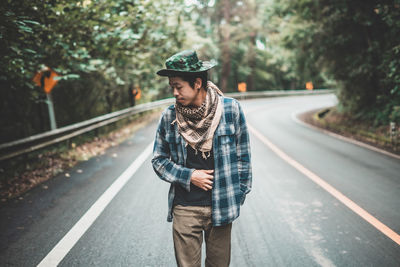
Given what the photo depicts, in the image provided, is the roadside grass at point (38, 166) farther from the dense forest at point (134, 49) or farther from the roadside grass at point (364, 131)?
the roadside grass at point (364, 131)

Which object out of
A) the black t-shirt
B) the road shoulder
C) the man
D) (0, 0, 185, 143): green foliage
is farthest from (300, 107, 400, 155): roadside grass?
the black t-shirt

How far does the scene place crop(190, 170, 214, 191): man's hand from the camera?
2.10 m

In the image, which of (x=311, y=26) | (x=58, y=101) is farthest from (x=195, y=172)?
(x=58, y=101)

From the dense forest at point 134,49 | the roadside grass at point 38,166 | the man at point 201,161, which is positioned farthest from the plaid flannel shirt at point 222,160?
the roadside grass at point 38,166

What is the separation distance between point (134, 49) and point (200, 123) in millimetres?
7164

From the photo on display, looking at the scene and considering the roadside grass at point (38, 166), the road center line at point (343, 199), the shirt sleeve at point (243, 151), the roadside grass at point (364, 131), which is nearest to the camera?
the shirt sleeve at point (243, 151)

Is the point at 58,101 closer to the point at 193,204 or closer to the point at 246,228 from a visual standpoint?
the point at 246,228

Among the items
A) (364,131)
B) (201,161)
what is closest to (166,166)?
(201,161)

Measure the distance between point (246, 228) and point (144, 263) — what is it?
141cm

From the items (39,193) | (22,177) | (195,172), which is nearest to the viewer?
(195,172)

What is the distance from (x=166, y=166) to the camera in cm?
222

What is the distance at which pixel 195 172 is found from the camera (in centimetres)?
212

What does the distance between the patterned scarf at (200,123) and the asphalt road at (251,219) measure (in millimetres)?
1645

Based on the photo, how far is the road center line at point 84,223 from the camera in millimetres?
3277
